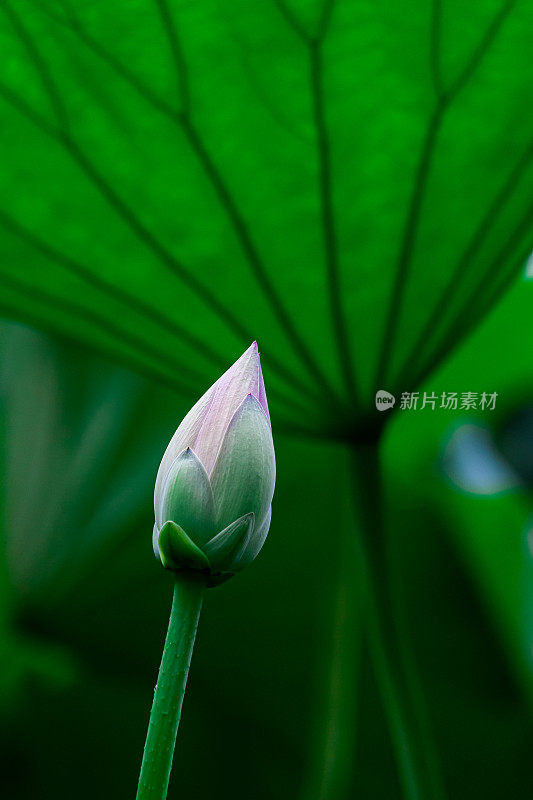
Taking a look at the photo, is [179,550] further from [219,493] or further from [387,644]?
[387,644]

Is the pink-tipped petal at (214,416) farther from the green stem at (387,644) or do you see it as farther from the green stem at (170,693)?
the green stem at (387,644)

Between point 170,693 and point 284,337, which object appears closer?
point 170,693

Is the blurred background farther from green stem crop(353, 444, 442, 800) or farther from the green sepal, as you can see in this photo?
the green sepal

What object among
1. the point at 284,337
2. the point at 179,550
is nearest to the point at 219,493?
the point at 179,550

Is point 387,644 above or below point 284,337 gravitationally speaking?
below

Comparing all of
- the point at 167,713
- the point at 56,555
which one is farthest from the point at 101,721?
the point at 167,713

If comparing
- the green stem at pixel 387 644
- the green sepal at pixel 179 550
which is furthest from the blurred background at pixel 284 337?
the green sepal at pixel 179 550

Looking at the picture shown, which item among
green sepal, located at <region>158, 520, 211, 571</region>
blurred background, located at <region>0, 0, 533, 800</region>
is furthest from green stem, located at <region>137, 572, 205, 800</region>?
blurred background, located at <region>0, 0, 533, 800</region>
